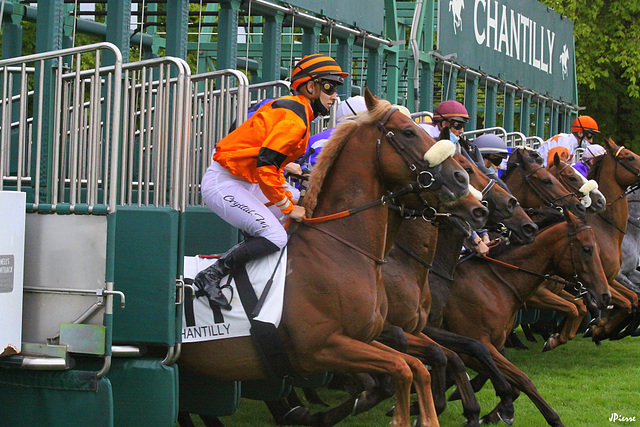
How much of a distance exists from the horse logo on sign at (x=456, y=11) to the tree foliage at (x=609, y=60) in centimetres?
941

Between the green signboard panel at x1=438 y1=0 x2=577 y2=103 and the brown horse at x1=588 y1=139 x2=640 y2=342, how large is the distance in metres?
2.35

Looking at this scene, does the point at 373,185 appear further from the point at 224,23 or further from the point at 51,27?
the point at 224,23

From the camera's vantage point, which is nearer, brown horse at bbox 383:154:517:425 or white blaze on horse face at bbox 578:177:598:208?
brown horse at bbox 383:154:517:425

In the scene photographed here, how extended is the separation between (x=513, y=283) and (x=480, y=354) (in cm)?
101

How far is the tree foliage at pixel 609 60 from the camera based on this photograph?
2111 centimetres

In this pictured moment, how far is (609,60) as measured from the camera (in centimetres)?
2145

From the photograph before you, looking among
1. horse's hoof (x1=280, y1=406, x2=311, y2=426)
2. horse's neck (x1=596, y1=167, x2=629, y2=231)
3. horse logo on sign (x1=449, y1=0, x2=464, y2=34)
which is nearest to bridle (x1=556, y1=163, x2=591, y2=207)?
horse's neck (x1=596, y1=167, x2=629, y2=231)

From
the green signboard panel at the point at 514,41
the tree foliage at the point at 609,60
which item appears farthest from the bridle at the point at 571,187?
the tree foliage at the point at 609,60

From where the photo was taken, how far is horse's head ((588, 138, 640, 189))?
10.2 meters

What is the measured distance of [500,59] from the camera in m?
13.5

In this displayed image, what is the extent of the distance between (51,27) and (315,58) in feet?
4.91

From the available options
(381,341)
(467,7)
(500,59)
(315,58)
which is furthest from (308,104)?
(500,59)

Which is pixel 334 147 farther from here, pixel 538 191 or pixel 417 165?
pixel 538 191

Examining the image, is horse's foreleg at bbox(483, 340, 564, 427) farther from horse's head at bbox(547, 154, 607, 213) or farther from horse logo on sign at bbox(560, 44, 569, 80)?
horse logo on sign at bbox(560, 44, 569, 80)
